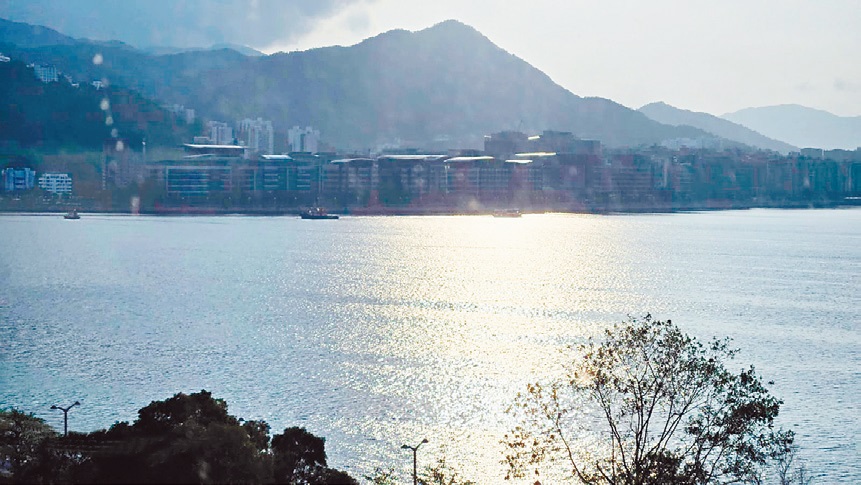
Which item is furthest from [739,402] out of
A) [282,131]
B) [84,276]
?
[282,131]

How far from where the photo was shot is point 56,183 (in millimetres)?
93875

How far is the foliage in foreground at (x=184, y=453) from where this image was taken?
305 inches

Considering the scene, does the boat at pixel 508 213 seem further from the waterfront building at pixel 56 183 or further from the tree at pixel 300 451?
the tree at pixel 300 451

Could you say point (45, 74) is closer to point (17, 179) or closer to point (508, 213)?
point (17, 179)

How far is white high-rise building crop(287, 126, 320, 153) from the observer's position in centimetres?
13625

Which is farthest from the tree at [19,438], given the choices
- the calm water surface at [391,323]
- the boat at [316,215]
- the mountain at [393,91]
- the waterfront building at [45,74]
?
the mountain at [393,91]

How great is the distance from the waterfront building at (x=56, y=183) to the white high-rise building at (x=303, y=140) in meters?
44.0

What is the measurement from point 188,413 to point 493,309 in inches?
874

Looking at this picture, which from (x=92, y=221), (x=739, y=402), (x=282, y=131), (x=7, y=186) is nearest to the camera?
(x=739, y=402)

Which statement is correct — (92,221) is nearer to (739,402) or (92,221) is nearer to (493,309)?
(493,309)

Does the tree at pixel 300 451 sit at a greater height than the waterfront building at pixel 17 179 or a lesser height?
lesser

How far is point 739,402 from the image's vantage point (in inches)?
382

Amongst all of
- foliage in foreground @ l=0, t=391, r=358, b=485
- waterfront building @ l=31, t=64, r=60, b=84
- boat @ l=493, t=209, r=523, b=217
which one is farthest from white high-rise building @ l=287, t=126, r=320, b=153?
foliage in foreground @ l=0, t=391, r=358, b=485

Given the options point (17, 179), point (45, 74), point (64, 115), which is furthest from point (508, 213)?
point (45, 74)
